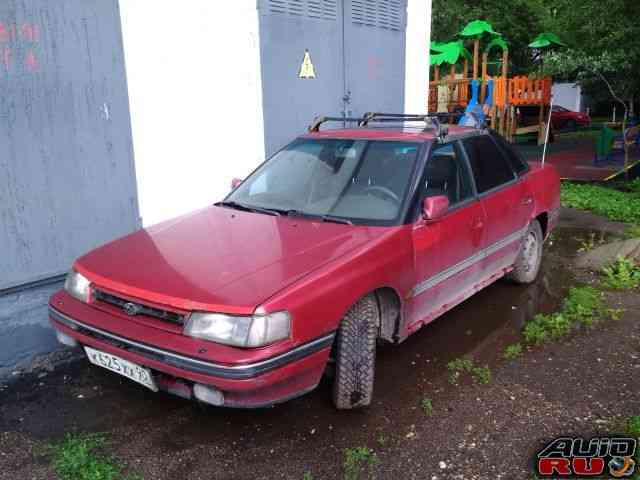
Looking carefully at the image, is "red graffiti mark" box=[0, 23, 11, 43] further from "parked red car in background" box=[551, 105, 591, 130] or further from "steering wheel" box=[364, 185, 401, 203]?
"parked red car in background" box=[551, 105, 591, 130]

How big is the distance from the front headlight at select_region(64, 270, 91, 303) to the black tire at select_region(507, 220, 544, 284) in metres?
3.56

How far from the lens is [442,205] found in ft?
11.6

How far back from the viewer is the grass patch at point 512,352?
4.02 metres

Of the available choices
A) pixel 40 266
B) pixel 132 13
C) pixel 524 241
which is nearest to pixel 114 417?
pixel 40 266

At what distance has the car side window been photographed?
3797 mm

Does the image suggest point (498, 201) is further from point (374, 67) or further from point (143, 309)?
point (374, 67)

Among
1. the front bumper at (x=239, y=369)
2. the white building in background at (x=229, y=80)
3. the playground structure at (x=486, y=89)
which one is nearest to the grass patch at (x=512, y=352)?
the front bumper at (x=239, y=369)

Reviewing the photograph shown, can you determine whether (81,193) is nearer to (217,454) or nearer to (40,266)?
(40,266)

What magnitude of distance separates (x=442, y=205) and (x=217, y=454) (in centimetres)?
192

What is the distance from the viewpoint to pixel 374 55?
7297mm

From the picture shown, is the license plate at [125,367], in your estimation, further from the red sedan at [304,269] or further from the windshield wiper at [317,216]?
the windshield wiper at [317,216]

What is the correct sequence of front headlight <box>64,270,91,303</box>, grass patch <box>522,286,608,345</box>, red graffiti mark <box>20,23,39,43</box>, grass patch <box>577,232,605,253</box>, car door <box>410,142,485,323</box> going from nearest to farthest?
front headlight <box>64,270,91,303</box> < car door <box>410,142,485,323</box> < red graffiti mark <box>20,23,39,43</box> < grass patch <box>522,286,608,345</box> < grass patch <box>577,232,605,253</box>

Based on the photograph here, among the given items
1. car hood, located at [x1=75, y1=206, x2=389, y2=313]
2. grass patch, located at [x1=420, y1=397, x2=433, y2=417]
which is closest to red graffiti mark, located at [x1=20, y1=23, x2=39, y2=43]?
car hood, located at [x1=75, y1=206, x2=389, y2=313]

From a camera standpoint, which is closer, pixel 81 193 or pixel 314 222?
pixel 314 222
